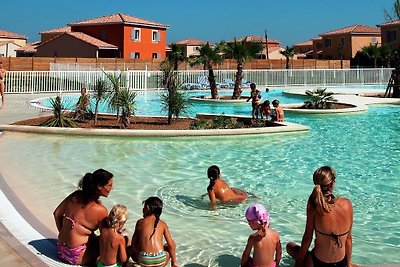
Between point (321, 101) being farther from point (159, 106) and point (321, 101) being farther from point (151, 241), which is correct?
point (151, 241)

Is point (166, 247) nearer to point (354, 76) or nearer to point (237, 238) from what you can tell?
point (237, 238)

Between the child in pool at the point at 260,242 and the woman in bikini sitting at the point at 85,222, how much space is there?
1.38 meters

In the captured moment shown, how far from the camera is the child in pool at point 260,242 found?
4.52 meters

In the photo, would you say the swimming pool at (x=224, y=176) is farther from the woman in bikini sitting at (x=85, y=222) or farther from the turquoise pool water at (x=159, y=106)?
the turquoise pool water at (x=159, y=106)

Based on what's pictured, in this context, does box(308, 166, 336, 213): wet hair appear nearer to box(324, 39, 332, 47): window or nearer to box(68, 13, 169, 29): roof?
box(68, 13, 169, 29): roof

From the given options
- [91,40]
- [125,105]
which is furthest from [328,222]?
[91,40]

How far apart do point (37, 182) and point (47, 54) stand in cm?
5545

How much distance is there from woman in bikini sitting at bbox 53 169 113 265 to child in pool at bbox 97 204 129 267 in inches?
8.7

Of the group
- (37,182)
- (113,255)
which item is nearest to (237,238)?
→ (113,255)

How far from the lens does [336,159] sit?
11.2m

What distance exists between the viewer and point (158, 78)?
28812 millimetres

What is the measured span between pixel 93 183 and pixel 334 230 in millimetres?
2228

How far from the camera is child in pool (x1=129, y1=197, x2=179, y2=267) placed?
464cm

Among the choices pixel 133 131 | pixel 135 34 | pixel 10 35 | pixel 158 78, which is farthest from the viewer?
pixel 10 35
